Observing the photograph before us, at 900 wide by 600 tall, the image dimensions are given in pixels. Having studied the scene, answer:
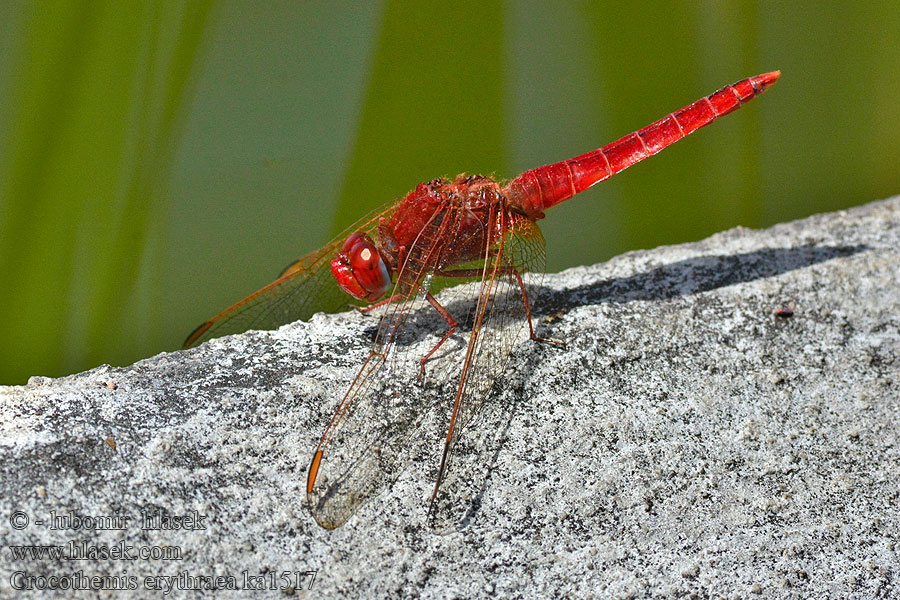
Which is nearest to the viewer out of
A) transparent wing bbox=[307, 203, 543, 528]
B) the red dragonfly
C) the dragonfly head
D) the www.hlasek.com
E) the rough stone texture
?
the www.hlasek.com

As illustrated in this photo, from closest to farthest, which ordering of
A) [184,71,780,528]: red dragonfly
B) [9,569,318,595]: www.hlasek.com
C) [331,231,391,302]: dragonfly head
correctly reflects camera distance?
[9,569,318,595]: www.hlasek.com, [184,71,780,528]: red dragonfly, [331,231,391,302]: dragonfly head

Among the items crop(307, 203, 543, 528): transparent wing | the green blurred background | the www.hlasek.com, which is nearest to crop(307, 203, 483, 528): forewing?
crop(307, 203, 543, 528): transparent wing

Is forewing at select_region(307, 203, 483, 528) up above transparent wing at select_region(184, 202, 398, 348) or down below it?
below

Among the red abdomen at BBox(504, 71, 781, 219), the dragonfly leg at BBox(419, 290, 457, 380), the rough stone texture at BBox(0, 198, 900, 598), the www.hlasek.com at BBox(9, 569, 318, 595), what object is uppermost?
the red abdomen at BBox(504, 71, 781, 219)

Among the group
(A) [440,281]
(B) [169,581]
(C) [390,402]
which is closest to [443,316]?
(A) [440,281]

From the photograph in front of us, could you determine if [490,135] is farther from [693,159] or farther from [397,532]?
[397,532]

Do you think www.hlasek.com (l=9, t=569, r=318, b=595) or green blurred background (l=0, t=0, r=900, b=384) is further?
green blurred background (l=0, t=0, r=900, b=384)

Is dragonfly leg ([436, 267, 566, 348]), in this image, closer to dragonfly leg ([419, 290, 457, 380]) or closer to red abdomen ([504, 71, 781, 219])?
dragonfly leg ([419, 290, 457, 380])
